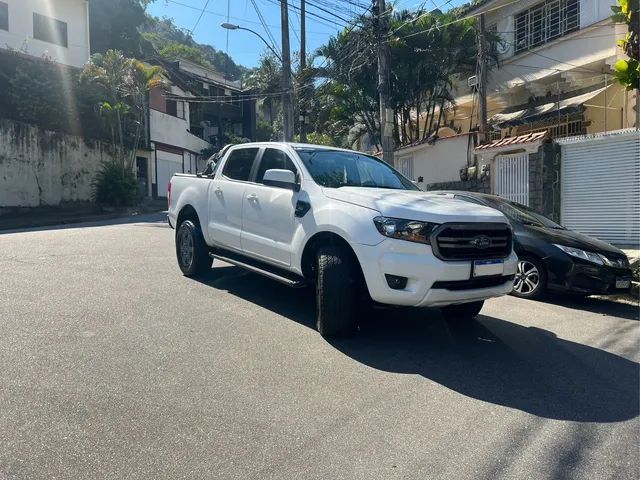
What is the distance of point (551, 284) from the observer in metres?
6.96

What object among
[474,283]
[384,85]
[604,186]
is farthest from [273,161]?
[384,85]

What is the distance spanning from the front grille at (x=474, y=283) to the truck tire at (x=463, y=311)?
30.4 inches

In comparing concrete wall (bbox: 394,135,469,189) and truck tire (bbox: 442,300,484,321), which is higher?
concrete wall (bbox: 394,135,469,189)

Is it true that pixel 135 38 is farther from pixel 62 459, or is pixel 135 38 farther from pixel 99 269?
pixel 62 459

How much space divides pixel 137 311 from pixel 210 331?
1.05 m

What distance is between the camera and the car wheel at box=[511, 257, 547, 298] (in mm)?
7047

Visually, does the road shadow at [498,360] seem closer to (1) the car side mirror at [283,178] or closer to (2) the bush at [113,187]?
(1) the car side mirror at [283,178]

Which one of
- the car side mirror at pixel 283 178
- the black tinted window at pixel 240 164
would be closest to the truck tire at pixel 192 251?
the black tinted window at pixel 240 164

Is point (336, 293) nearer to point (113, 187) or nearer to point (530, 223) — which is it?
point (530, 223)

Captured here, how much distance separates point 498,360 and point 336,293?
1579 mm

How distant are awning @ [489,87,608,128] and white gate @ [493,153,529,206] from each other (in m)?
5.02

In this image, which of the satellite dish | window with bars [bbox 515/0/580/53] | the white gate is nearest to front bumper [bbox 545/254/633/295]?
the white gate

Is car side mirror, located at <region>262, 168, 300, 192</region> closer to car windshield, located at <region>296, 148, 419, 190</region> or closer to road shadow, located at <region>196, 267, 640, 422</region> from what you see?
car windshield, located at <region>296, 148, 419, 190</region>

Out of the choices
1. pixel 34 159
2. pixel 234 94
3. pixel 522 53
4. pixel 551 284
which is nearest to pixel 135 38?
pixel 234 94
